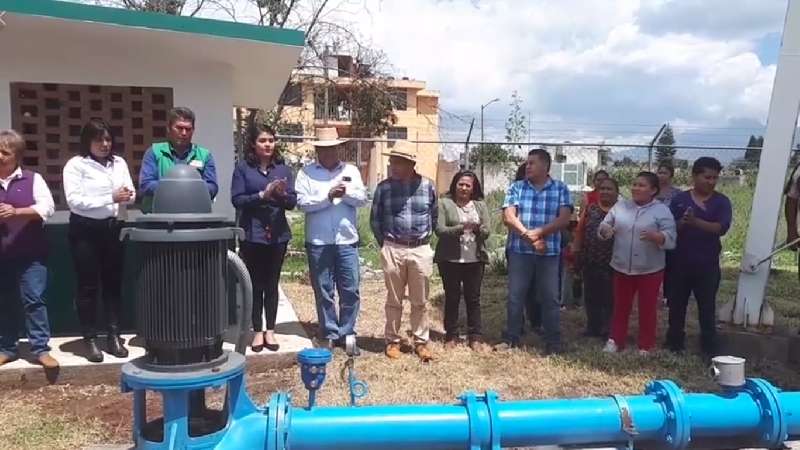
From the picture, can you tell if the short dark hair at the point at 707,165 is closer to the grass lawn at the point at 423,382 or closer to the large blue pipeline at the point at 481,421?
the grass lawn at the point at 423,382

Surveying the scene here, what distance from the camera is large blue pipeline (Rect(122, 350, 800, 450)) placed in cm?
242

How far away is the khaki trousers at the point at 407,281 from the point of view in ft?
18.3

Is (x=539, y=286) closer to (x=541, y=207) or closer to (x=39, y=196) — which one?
(x=541, y=207)

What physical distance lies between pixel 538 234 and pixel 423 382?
1526 millimetres

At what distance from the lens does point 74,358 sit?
492 cm

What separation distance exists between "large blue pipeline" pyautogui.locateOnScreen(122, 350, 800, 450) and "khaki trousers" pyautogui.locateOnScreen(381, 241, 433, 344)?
2924 mm

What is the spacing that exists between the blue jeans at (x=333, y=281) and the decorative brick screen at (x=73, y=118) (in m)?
1.84

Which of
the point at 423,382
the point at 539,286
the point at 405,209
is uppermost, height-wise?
the point at 405,209

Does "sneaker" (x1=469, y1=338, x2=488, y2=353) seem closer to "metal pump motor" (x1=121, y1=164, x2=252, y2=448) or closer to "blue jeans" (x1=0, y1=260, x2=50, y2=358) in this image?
"blue jeans" (x1=0, y1=260, x2=50, y2=358)

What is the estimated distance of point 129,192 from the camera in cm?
477

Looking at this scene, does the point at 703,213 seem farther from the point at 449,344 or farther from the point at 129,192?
the point at 129,192

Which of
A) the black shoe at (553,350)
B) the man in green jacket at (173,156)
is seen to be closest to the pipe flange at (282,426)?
A: the man in green jacket at (173,156)

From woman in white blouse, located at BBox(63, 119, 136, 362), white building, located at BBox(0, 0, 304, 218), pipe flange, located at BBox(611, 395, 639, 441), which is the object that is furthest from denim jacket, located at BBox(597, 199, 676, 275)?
woman in white blouse, located at BBox(63, 119, 136, 362)

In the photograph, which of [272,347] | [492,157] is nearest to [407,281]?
[272,347]
